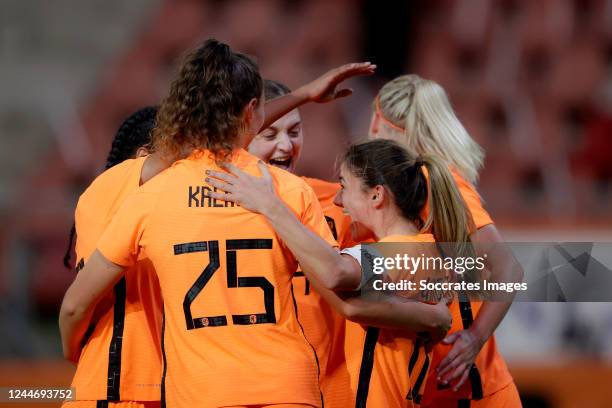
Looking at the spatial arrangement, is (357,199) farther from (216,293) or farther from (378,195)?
(216,293)

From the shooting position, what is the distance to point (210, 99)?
2.69 metres

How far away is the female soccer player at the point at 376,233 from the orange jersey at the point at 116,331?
43 cm

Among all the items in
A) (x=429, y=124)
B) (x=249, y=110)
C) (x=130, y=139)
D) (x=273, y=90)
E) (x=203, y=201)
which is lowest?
(x=203, y=201)

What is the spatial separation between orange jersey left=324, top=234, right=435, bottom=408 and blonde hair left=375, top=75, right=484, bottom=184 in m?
0.60

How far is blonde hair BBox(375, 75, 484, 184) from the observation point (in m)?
3.58

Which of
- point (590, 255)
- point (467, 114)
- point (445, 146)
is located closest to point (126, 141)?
point (445, 146)

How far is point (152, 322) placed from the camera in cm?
302

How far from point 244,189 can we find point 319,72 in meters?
7.28

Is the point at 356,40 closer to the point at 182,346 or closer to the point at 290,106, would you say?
the point at 290,106

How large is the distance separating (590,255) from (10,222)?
6380 mm

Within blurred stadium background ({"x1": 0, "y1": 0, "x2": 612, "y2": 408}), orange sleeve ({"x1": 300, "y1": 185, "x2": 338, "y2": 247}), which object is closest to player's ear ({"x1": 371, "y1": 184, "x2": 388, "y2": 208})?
orange sleeve ({"x1": 300, "y1": 185, "x2": 338, "y2": 247})

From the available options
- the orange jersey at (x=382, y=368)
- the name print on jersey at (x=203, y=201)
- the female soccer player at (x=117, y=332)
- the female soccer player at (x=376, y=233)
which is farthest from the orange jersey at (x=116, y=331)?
the orange jersey at (x=382, y=368)

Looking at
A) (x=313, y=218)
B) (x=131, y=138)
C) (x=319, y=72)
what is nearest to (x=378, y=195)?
(x=313, y=218)

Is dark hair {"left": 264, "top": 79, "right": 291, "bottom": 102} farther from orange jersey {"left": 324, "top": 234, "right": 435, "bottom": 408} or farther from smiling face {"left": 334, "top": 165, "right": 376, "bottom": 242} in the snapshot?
orange jersey {"left": 324, "top": 234, "right": 435, "bottom": 408}
